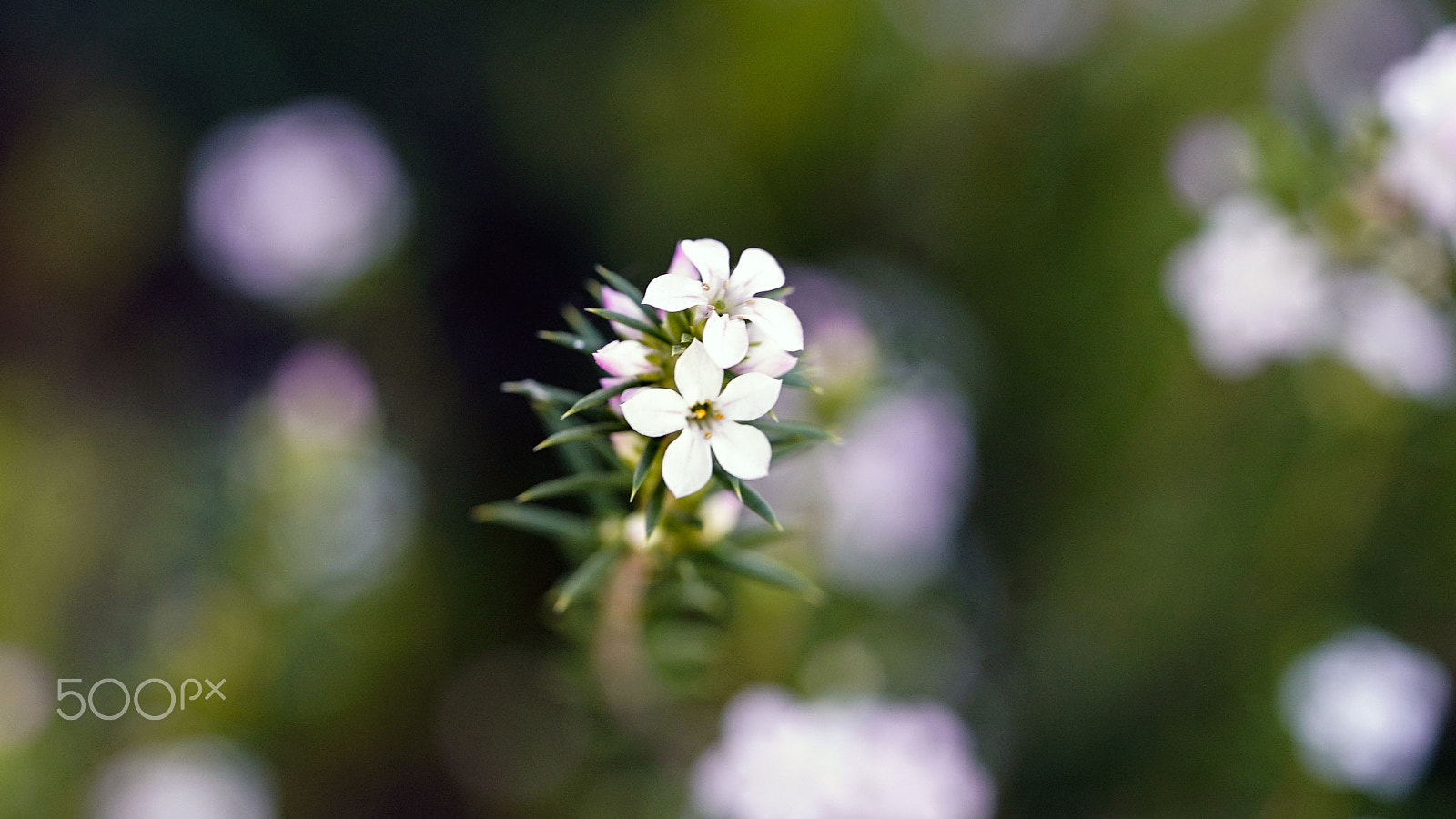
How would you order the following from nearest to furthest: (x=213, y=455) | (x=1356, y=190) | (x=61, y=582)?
(x=1356, y=190) → (x=213, y=455) → (x=61, y=582)

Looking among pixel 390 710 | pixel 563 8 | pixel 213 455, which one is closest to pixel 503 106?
pixel 563 8

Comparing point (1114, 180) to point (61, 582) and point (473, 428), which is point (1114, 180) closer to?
point (473, 428)

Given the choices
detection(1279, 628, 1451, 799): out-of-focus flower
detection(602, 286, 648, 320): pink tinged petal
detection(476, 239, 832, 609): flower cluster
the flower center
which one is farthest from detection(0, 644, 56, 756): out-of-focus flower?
detection(1279, 628, 1451, 799): out-of-focus flower

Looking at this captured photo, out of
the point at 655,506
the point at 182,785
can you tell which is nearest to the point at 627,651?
the point at 655,506

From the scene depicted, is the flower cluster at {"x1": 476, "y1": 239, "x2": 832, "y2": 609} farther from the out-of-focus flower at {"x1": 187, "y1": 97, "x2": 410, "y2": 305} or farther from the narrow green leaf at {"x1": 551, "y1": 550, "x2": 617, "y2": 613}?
the out-of-focus flower at {"x1": 187, "y1": 97, "x2": 410, "y2": 305}

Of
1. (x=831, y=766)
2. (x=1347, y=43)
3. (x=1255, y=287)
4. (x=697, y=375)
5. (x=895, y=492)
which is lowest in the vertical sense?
(x=831, y=766)

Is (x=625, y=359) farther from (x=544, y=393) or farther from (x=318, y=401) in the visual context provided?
(x=318, y=401)
